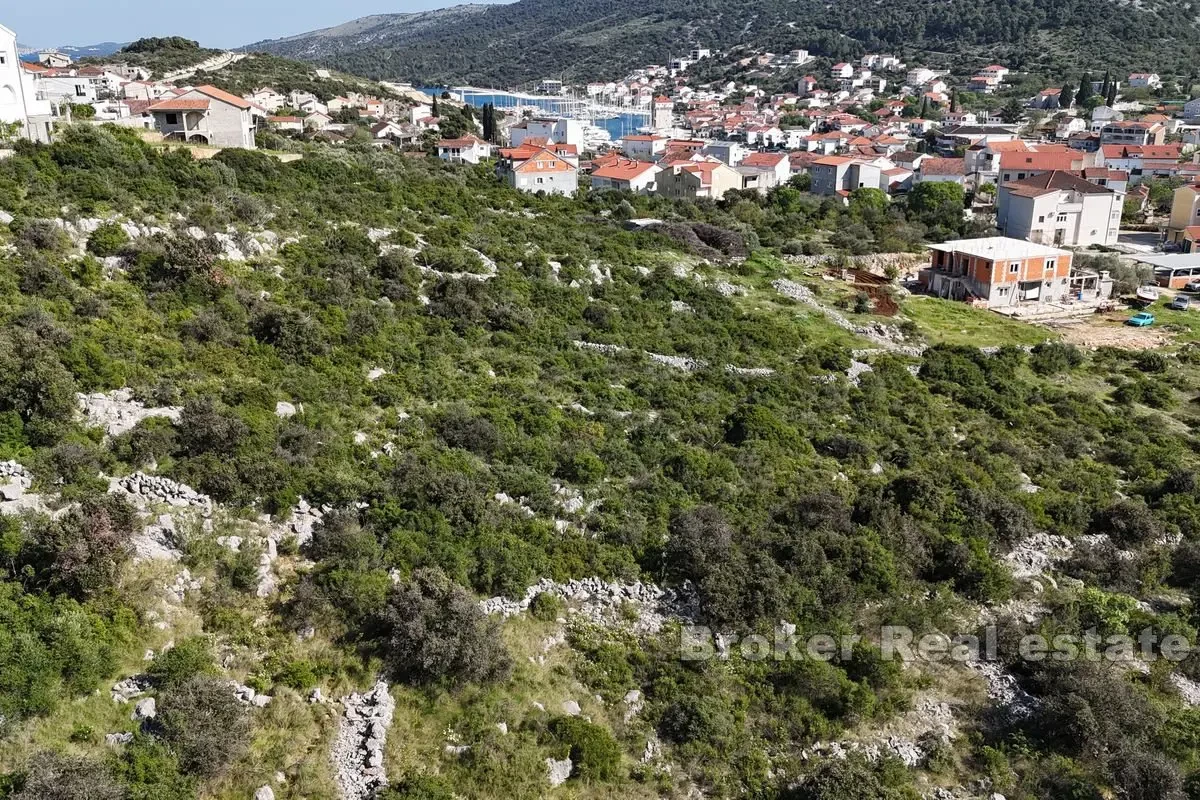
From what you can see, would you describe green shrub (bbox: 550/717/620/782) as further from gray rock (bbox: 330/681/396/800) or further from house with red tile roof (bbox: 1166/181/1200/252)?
house with red tile roof (bbox: 1166/181/1200/252)

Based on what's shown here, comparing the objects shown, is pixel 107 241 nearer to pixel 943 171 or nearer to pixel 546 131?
pixel 943 171

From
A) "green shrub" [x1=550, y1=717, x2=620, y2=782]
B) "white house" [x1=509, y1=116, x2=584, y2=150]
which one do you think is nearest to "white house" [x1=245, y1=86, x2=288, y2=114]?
"white house" [x1=509, y1=116, x2=584, y2=150]

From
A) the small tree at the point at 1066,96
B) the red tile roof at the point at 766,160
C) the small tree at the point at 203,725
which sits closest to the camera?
the small tree at the point at 203,725

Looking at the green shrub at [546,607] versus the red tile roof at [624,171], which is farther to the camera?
the red tile roof at [624,171]

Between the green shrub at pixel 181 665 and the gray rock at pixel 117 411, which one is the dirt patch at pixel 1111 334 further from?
the green shrub at pixel 181 665

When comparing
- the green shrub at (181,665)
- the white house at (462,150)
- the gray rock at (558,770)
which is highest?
the white house at (462,150)

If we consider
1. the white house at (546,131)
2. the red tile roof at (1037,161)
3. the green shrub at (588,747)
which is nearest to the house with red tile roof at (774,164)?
the red tile roof at (1037,161)
